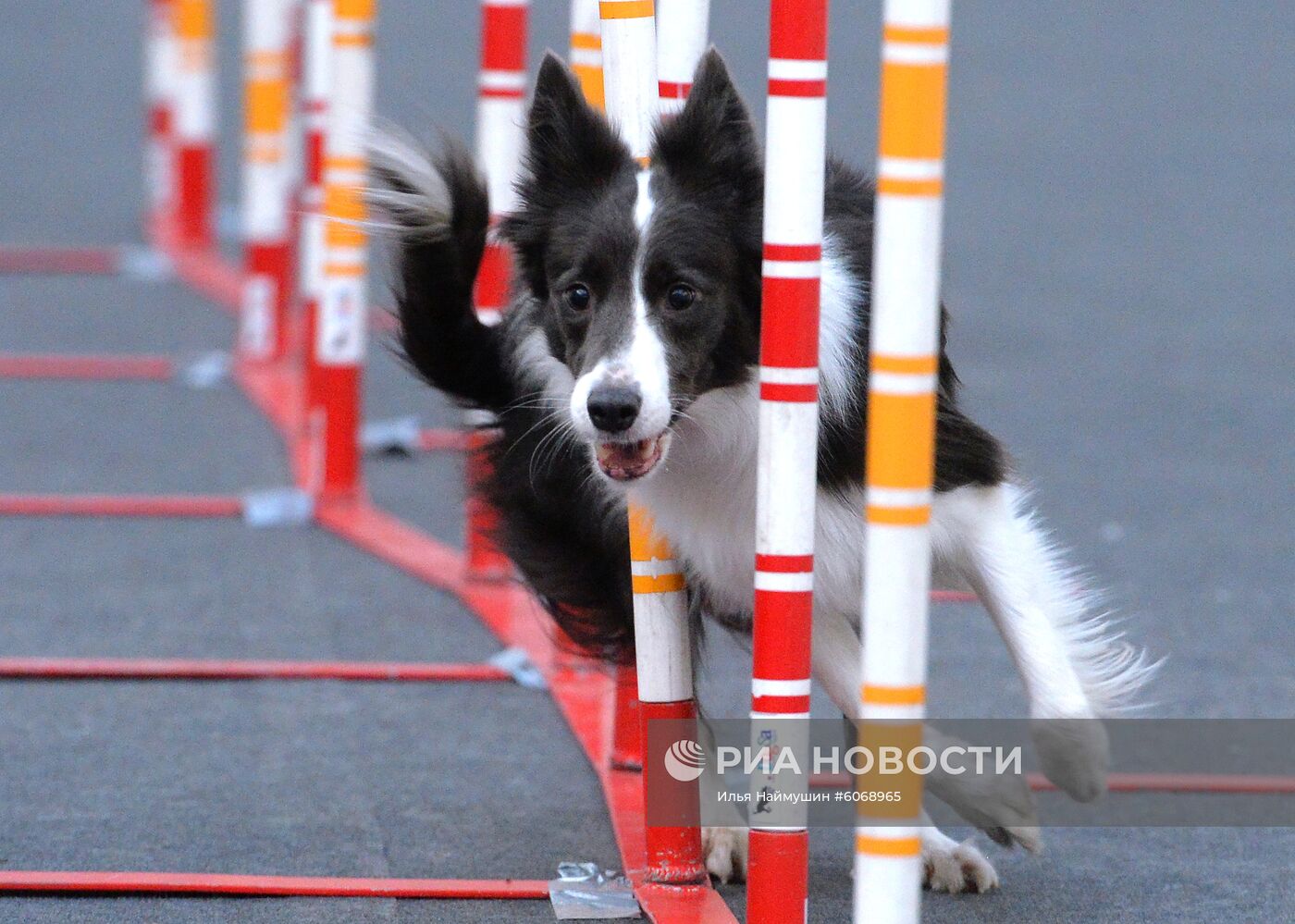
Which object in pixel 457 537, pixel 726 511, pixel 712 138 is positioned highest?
pixel 712 138

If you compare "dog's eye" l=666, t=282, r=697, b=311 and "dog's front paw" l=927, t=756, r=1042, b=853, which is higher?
"dog's eye" l=666, t=282, r=697, b=311

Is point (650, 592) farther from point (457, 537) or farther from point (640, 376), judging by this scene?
point (457, 537)

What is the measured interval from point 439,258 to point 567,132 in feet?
1.53

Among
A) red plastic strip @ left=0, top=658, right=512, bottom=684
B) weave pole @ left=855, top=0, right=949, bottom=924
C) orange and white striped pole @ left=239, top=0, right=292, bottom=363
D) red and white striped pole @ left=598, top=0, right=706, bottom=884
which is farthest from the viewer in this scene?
orange and white striped pole @ left=239, top=0, right=292, bottom=363

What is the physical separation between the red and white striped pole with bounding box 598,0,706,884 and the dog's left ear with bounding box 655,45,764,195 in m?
0.06

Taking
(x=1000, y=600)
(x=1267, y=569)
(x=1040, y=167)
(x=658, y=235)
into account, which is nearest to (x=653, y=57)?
(x=658, y=235)

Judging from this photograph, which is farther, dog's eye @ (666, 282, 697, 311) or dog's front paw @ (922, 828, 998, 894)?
dog's front paw @ (922, 828, 998, 894)

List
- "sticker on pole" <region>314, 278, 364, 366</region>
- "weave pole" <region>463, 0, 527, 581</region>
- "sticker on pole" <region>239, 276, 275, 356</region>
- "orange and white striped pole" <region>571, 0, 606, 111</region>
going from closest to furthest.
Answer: "orange and white striped pole" <region>571, 0, 606, 111</region> < "weave pole" <region>463, 0, 527, 581</region> < "sticker on pole" <region>314, 278, 364, 366</region> < "sticker on pole" <region>239, 276, 275, 356</region>

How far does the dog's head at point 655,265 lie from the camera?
8.51 feet

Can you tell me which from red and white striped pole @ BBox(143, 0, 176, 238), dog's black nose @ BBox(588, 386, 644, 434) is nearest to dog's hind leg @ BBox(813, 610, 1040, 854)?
dog's black nose @ BBox(588, 386, 644, 434)

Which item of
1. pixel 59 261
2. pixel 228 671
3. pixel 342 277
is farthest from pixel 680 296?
pixel 59 261

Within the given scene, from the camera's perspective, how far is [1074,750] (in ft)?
9.18

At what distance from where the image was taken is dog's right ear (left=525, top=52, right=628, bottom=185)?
276 cm

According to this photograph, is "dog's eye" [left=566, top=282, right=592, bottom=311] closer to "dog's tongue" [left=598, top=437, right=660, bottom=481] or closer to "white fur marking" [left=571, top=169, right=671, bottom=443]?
"white fur marking" [left=571, top=169, right=671, bottom=443]
